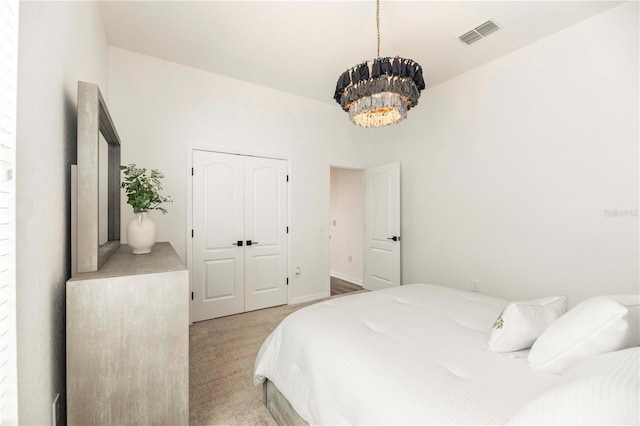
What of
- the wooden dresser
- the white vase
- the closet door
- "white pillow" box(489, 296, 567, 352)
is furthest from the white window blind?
the closet door

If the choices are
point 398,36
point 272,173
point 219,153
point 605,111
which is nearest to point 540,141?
point 605,111

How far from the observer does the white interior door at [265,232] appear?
367 centimetres

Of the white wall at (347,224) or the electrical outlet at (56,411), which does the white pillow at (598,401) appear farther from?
the white wall at (347,224)

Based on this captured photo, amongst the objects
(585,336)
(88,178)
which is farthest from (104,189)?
A: (585,336)

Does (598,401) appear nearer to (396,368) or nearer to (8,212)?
(396,368)

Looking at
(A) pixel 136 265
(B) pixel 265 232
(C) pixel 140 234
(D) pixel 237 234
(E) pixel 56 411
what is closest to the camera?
(E) pixel 56 411

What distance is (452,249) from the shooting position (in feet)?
11.7

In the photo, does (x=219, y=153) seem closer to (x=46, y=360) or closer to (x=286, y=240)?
(x=286, y=240)

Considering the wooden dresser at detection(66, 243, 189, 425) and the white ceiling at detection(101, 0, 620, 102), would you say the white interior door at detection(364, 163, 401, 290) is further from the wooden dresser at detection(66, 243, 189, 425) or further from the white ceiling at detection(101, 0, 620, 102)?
the wooden dresser at detection(66, 243, 189, 425)

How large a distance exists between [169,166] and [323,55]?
81.1 inches

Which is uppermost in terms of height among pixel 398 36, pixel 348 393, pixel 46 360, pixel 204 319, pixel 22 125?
pixel 398 36

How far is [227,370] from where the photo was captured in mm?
2256

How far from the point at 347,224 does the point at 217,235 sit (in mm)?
2804

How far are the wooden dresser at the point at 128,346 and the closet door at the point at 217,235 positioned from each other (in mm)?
1946
